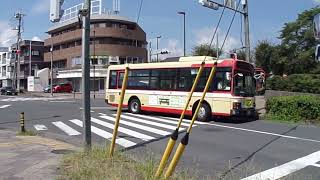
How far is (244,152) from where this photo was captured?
12.3 m

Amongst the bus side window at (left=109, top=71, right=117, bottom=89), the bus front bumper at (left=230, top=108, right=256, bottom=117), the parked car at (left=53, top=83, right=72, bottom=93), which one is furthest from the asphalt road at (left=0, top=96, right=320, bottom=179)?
the parked car at (left=53, top=83, right=72, bottom=93)

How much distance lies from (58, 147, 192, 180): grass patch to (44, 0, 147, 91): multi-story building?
207 ft

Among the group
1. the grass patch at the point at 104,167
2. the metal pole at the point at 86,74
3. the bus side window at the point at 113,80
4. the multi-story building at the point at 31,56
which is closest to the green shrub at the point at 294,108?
the bus side window at the point at 113,80

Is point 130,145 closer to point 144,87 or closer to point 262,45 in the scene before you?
point 144,87

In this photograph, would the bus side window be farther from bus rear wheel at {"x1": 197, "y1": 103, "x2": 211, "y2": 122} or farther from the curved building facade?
the curved building facade

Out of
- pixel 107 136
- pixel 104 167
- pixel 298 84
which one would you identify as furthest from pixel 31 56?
pixel 104 167

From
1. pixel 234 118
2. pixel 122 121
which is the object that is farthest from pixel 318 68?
pixel 122 121

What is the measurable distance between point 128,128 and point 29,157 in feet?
25.7

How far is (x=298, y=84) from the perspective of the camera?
35.7 m

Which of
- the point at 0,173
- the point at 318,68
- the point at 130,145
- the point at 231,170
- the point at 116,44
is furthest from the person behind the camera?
the point at 116,44

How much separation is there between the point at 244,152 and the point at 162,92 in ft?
36.0

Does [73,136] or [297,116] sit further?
[297,116]

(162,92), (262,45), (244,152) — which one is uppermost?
(262,45)

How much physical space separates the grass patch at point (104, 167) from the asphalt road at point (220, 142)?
3.58 ft
